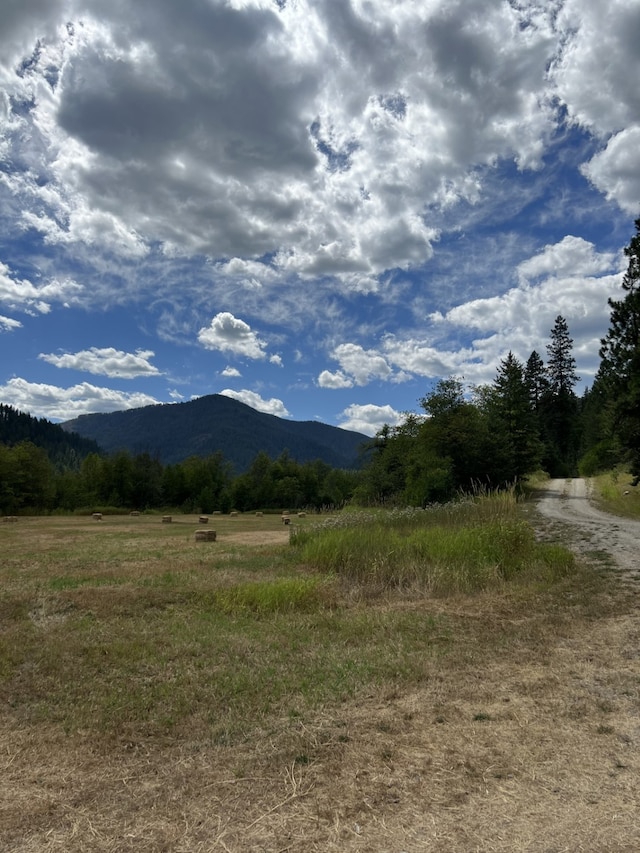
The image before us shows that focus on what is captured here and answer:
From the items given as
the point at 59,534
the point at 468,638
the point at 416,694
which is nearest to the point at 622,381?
the point at 468,638

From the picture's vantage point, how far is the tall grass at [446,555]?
9.36m

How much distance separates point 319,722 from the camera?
4.21 m

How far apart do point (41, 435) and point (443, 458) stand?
173 m

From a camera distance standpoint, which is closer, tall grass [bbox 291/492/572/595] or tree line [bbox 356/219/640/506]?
tall grass [bbox 291/492/572/595]

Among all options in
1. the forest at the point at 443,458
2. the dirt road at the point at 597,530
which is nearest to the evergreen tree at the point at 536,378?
the forest at the point at 443,458

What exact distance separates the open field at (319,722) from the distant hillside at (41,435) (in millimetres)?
152233

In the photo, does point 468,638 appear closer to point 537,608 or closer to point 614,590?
point 537,608

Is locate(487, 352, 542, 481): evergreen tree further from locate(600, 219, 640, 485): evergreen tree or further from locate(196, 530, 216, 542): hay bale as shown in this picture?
locate(196, 530, 216, 542): hay bale

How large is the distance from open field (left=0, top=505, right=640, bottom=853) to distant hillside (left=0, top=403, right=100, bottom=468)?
152233 millimetres

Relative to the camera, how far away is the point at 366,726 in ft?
13.5

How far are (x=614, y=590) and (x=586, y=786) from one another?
6.02 metres

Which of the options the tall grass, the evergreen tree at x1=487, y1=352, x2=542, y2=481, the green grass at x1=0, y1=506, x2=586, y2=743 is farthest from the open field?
the evergreen tree at x1=487, y1=352, x2=542, y2=481

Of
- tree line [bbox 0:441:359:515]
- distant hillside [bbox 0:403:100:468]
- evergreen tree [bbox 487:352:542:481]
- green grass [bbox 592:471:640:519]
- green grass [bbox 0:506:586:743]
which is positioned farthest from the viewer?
distant hillside [bbox 0:403:100:468]

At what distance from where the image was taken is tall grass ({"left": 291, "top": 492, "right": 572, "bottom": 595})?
9.36m
